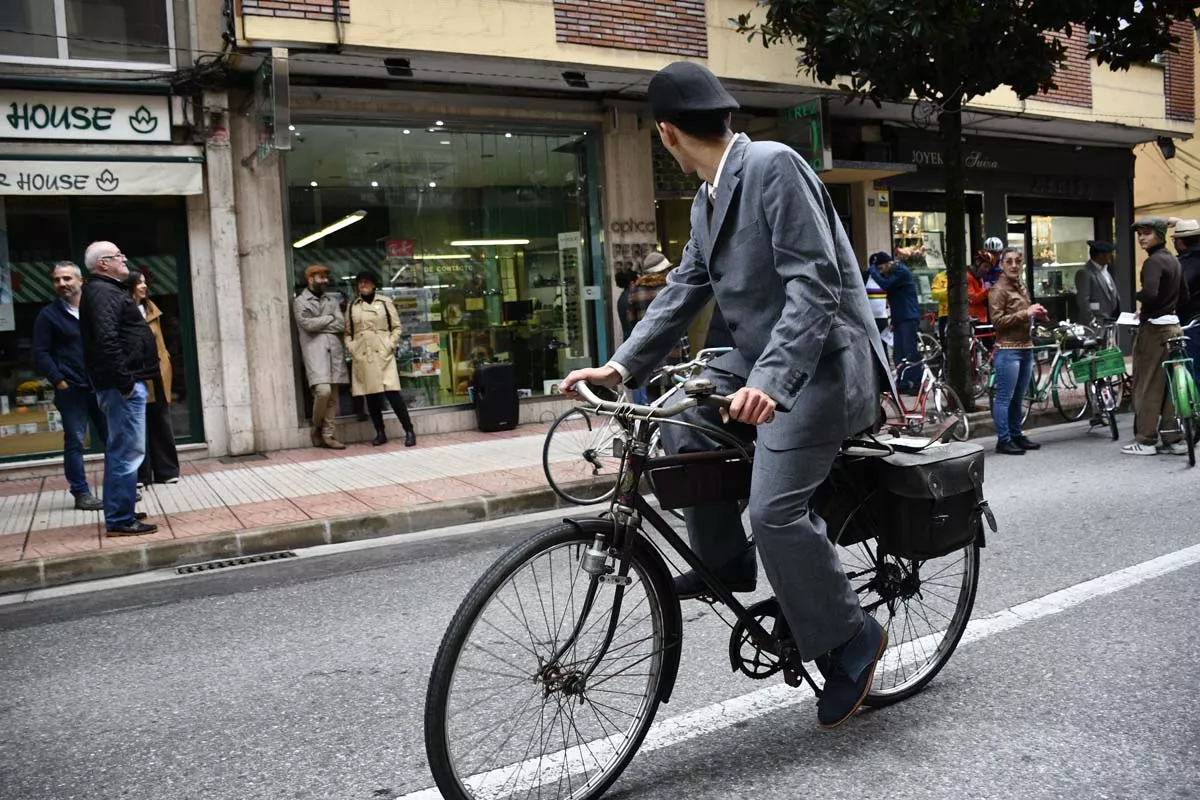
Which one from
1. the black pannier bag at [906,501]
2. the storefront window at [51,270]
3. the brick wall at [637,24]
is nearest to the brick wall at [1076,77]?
the brick wall at [637,24]

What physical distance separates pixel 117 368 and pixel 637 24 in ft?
26.7

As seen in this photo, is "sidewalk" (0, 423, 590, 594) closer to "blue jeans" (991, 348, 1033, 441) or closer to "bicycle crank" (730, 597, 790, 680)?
"blue jeans" (991, 348, 1033, 441)

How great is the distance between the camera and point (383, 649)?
4.61 metres

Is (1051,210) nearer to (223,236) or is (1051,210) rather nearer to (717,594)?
(223,236)

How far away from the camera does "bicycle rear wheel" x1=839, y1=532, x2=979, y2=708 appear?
3447mm

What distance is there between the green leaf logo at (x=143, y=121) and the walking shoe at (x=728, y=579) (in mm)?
9712

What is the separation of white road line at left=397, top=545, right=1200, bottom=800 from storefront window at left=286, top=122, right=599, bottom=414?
9.13 metres

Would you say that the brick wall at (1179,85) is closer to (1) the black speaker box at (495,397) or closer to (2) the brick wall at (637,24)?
(2) the brick wall at (637,24)

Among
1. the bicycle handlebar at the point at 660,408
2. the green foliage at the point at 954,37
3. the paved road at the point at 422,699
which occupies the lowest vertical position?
the paved road at the point at 422,699

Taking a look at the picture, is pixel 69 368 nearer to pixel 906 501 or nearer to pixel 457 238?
pixel 457 238

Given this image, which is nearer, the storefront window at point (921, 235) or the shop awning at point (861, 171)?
the shop awning at point (861, 171)

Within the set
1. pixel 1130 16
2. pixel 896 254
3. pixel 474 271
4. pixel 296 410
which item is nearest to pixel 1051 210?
pixel 896 254

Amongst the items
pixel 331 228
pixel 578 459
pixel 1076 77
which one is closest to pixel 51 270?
pixel 331 228

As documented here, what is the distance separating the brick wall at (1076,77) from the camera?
59.4 feet
